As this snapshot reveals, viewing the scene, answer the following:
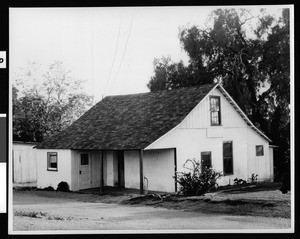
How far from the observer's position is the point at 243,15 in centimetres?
1568

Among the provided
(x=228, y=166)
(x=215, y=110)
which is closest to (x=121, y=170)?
(x=228, y=166)

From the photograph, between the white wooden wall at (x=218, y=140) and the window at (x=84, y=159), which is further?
the window at (x=84, y=159)

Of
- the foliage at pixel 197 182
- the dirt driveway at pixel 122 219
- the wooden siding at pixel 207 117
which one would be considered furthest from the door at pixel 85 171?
the foliage at pixel 197 182

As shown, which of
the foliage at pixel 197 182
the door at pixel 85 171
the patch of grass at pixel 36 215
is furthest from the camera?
the door at pixel 85 171

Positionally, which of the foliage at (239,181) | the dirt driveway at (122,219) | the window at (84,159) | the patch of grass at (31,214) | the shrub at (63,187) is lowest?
the dirt driveway at (122,219)

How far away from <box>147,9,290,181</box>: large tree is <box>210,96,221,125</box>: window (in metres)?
0.88

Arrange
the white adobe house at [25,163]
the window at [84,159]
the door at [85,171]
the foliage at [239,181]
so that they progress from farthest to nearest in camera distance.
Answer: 1. the window at [84,159]
2. the door at [85,171]
3. the foliage at [239,181]
4. the white adobe house at [25,163]

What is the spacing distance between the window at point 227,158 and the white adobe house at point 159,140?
0.02 metres

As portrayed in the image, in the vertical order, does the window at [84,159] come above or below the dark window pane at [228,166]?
above

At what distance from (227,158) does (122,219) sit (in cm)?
756

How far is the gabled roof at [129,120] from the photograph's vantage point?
67.7 feet

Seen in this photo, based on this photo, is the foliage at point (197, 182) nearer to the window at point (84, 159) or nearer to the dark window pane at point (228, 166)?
the dark window pane at point (228, 166)

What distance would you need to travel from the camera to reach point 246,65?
61.2 ft

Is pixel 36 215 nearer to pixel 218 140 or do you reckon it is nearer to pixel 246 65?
pixel 218 140
